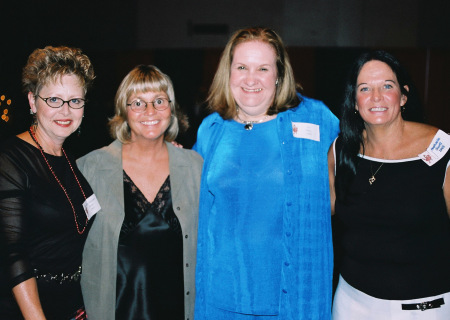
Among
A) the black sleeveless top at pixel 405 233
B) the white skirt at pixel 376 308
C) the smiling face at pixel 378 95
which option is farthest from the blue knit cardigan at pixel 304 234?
the smiling face at pixel 378 95

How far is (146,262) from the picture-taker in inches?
83.7

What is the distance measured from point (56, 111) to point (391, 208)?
1707mm

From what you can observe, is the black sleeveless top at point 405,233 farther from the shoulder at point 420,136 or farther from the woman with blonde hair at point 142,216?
the woman with blonde hair at point 142,216

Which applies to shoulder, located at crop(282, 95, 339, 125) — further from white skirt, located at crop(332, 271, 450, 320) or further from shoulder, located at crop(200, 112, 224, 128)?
white skirt, located at crop(332, 271, 450, 320)

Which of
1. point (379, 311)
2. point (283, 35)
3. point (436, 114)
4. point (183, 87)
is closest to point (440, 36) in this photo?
point (436, 114)

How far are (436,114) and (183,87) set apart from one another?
234 inches

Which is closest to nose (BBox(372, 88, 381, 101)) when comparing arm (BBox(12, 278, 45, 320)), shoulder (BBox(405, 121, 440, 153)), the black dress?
shoulder (BBox(405, 121, 440, 153))

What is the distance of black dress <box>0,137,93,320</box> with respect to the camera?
1.62 metres

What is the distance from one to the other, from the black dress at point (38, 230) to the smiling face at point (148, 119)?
0.49 meters

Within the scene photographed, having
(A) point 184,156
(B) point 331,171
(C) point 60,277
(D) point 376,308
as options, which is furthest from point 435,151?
(C) point 60,277

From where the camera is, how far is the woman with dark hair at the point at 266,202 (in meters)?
2.07

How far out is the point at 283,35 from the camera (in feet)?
28.8

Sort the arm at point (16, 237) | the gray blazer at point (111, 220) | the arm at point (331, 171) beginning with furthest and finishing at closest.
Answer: the arm at point (331, 171) < the gray blazer at point (111, 220) < the arm at point (16, 237)

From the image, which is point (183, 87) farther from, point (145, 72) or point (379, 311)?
point (379, 311)
